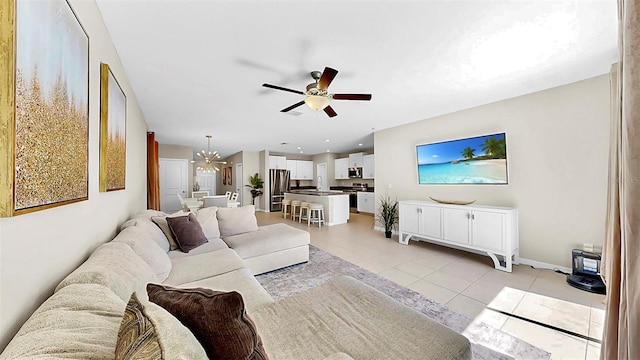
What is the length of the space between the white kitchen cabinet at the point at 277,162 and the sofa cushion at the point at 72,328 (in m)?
7.92

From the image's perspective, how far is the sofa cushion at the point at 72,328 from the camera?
570 millimetres

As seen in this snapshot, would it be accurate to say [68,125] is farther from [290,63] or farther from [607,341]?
[607,341]

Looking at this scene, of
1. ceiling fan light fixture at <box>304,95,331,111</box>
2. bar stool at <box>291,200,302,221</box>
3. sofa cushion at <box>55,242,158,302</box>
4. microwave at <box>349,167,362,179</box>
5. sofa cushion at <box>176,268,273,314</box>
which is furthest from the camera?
microwave at <box>349,167,362,179</box>

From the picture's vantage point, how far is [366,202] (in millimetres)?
7906

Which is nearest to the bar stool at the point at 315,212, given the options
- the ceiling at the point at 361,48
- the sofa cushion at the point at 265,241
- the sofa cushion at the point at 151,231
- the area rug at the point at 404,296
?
the area rug at the point at 404,296

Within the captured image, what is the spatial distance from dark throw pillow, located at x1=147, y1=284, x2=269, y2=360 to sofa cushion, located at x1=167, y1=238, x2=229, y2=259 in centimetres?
195

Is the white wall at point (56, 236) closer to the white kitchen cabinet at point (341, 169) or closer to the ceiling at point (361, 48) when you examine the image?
the ceiling at point (361, 48)

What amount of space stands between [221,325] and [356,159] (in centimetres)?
788

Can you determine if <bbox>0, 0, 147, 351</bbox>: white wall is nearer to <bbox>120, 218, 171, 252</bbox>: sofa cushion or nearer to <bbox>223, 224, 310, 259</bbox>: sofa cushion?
<bbox>120, 218, 171, 252</bbox>: sofa cushion

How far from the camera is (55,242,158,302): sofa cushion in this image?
97 centimetres

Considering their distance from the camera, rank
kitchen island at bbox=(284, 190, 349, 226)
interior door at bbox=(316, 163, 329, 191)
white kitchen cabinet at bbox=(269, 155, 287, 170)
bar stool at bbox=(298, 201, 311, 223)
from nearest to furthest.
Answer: kitchen island at bbox=(284, 190, 349, 226), bar stool at bbox=(298, 201, 311, 223), white kitchen cabinet at bbox=(269, 155, 287, 170), interior door at bbox=(316, 163, 329, 191)

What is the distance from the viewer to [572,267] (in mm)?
2729

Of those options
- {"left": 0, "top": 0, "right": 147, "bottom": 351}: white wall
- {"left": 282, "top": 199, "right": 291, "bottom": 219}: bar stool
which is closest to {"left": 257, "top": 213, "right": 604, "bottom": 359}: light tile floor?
{"left": 0, "top": 0, "right": 147, "bottom": 351}: white wall

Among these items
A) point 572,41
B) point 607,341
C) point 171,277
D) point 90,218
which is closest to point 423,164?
point 572,41
